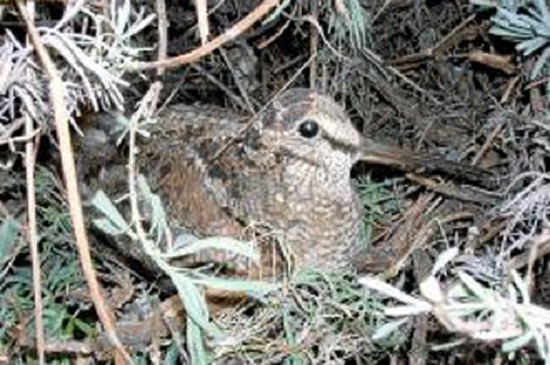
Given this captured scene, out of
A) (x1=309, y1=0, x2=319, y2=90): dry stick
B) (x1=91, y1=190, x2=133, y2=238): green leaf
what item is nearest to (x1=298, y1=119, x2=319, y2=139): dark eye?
(x1=309, y1=0, x2=319, y2=90): dry stick

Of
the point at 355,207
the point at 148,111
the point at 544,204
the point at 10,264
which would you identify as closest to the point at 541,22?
the point at 544,204

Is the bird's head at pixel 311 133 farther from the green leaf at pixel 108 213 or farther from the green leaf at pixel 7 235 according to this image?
the green leaf at pixel 108 213

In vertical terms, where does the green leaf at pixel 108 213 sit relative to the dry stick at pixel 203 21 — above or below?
below

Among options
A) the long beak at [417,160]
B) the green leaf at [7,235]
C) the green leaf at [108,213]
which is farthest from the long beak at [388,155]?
the green leaf at [108,213]

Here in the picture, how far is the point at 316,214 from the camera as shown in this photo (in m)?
2.44

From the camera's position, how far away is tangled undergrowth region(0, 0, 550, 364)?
1651mm

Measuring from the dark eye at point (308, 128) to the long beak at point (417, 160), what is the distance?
15 cm

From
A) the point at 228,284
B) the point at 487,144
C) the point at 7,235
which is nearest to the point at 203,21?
the point at 228,284

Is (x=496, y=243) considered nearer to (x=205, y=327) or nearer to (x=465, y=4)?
(x=465, y=4)

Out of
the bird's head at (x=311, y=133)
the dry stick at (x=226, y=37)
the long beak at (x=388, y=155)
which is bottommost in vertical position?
the long beak at (x=388, y=155)

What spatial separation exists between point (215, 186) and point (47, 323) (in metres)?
0.51

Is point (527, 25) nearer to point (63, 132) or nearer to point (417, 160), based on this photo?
point (417, 160)

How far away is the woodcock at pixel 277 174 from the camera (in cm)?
230

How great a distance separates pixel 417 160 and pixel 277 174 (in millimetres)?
323
